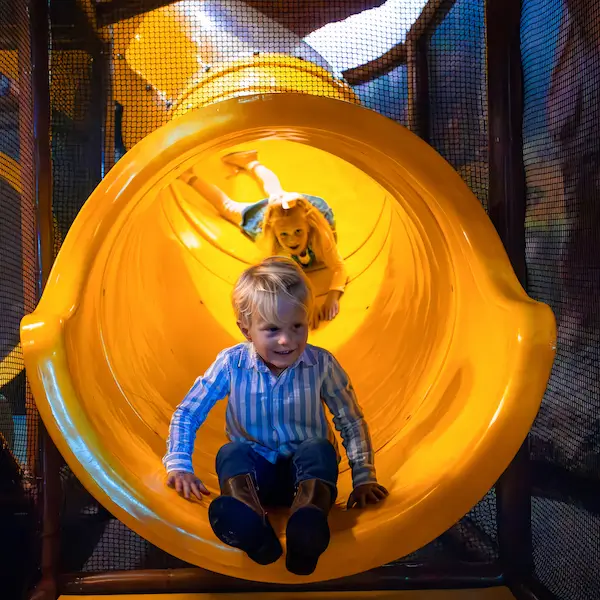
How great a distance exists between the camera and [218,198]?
245cm

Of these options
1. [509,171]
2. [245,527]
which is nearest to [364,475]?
[245,527]

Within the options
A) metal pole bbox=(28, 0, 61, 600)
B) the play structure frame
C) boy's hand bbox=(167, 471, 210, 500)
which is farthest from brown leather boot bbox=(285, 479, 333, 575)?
metal pole bbox=(28, 0, 61, 600)

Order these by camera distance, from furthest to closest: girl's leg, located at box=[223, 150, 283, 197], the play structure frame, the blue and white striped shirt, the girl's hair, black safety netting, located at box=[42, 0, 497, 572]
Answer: girl's leg, located at box=[223, 150, 283, 197] < the girl's hair < black safety netting, located at box=[42, 0, 497, 572] < the play structure frame < the blue and white striped shirt

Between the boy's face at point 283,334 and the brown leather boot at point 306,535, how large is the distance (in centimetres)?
30

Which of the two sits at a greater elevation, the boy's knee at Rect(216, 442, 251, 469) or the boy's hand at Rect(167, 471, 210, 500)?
the boy's knee at Rect(216, 442, 251, 469)

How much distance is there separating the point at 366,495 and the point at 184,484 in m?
0.37

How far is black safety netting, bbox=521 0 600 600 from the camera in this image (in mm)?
1489

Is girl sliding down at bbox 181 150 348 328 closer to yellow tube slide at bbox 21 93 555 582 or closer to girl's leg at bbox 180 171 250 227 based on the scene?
girl's leg at bbox 180 171 250 227

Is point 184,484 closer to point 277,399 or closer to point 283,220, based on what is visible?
point 277,399

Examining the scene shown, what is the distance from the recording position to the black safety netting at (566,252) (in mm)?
1489

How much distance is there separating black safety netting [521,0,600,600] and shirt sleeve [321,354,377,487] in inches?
24.1

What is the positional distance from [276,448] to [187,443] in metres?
0.20

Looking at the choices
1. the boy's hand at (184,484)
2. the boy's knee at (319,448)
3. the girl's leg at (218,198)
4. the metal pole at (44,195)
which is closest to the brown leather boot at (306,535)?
the boy's knee at (319,448)

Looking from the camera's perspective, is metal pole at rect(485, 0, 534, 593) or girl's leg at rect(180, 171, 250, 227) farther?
girl's leg at rect(180, 171, 250, 227)
